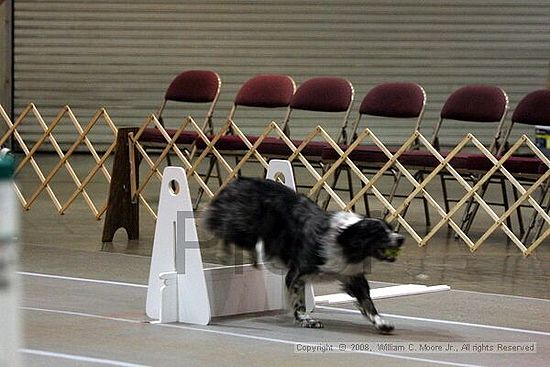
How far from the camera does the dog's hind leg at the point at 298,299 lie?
14.3 feet

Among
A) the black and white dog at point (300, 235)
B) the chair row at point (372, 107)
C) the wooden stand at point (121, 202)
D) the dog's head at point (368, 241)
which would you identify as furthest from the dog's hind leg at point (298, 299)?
the chair row at point (372, 107)

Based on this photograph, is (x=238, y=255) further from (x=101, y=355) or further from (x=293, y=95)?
(x=293, y=95)

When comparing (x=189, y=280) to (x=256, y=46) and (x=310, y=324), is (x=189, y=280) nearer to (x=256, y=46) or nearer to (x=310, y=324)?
(x=310, y=324)

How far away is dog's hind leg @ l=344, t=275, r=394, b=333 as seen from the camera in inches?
169

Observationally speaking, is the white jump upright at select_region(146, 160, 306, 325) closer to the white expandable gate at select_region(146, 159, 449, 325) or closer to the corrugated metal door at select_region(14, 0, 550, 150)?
the white expandable gate at select_region(146, 159, 449, 325)

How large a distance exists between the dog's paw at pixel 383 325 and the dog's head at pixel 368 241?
0.25 meters

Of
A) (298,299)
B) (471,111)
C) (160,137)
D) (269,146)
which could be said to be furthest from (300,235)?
(160,137)

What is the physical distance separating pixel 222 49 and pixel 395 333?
326 inches

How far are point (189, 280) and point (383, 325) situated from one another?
2.41ft

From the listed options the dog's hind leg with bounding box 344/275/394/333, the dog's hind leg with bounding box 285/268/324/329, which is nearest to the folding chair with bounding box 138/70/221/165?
the dog's hind leg with bounding box 285/268/324/329

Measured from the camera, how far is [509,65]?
12547mm

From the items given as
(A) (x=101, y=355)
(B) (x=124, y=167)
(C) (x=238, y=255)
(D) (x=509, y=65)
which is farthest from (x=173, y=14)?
(A) (x=101, y=355)

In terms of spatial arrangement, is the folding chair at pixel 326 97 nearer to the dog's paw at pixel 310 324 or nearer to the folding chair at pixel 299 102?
the folding chair at pixel 299 102

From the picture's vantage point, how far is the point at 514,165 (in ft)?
22.5
